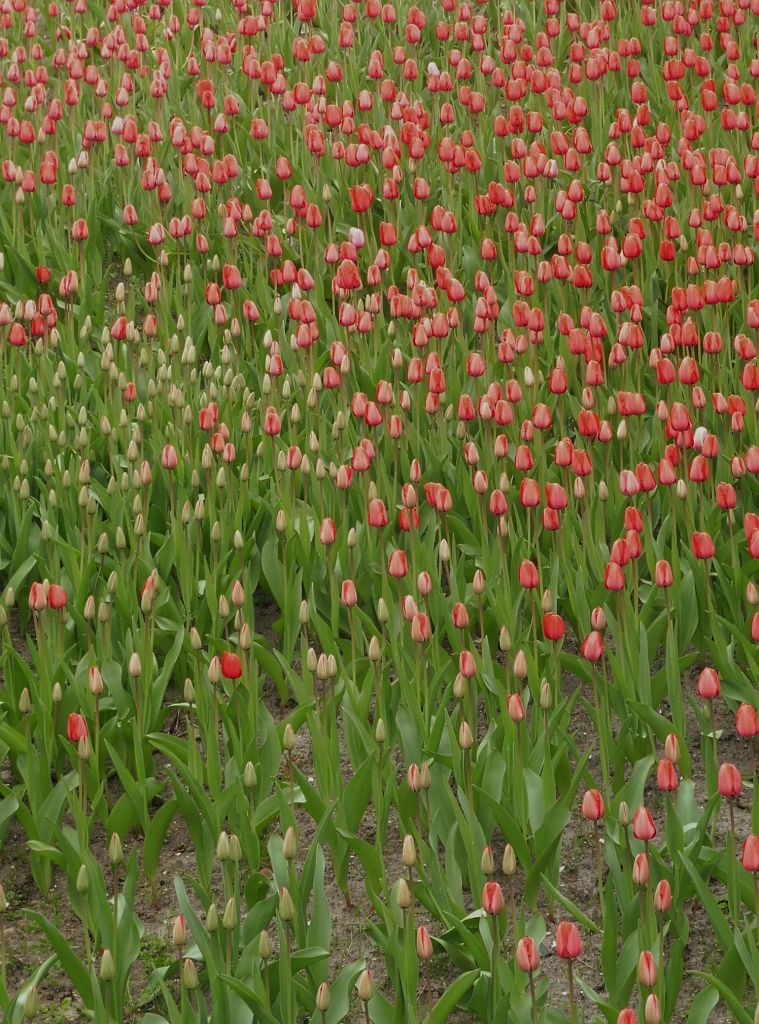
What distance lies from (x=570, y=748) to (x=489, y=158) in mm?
4137

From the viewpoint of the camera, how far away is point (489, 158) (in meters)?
7.65

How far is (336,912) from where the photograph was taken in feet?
13.0

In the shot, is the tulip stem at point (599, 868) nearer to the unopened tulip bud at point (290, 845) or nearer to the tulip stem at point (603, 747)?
the tulip stem at point (603, 747)

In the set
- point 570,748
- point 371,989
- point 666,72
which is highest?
point 666,72

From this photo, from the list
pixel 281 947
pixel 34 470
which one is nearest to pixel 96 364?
pixel 34 470

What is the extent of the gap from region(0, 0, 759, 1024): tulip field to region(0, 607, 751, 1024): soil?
0.04ft

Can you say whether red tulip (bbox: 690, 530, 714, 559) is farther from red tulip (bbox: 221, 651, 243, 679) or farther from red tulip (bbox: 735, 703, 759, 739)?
red tulip (bbox: 221, 651, 243, 679)

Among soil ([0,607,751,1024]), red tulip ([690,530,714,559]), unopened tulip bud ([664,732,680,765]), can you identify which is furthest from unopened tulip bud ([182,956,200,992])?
red tulip ([690,530,714,559])

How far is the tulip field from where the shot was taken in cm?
356

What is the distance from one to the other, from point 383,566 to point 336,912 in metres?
1.22

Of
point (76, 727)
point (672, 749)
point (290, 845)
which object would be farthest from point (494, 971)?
point (76, 727)

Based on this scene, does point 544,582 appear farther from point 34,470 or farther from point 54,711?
point 34,470

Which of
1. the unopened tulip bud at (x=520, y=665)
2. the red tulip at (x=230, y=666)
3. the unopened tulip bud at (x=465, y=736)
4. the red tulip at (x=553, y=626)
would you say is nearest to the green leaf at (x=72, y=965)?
the red tulip at (x=230, y=666)

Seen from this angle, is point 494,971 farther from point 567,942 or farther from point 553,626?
point 553,626
